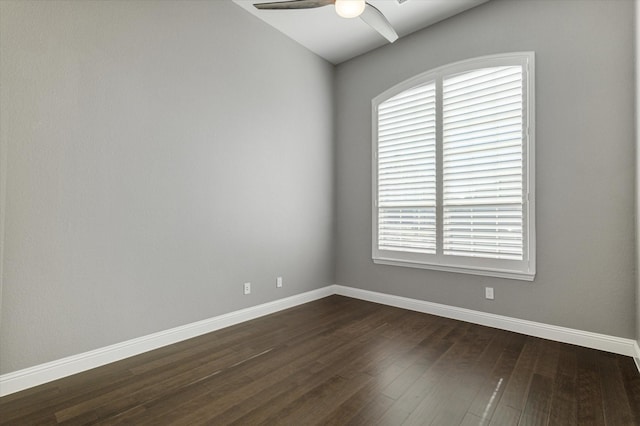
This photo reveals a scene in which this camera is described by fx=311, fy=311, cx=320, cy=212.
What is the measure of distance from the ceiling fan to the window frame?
1.34 metres

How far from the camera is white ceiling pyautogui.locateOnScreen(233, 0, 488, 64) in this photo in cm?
333

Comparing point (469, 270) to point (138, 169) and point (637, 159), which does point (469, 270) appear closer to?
point (637, 159)

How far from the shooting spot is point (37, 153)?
213 cm

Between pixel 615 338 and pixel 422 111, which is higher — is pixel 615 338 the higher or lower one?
the lower one

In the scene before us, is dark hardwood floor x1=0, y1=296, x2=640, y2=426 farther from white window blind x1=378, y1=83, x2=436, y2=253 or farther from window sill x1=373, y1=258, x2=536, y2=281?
white window blind x1=378, y1=83, x2=436, y2=253

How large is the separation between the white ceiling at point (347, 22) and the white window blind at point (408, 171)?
0.74 m

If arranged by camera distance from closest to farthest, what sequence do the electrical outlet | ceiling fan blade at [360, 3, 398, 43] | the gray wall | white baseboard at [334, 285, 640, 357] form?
1. ceiling fan blade at [360, 3, 398, 43]
2. the gray wall
3. white baseboard at [334, 285, 640, 357]
4. the electrical outlet

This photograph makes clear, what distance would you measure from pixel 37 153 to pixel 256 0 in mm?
2528

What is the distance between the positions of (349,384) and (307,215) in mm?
2454

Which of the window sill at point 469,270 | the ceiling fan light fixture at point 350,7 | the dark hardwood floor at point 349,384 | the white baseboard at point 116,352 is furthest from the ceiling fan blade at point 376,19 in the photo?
the white baseboard at point 116,352

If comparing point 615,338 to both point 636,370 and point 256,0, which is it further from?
point 256,0

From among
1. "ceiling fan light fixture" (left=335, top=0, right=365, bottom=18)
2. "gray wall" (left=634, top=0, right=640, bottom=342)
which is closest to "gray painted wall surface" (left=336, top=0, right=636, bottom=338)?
"gray wall" (left=634, top=0, right=640, bottom=342)

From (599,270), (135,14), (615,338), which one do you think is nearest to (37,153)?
(135,14)

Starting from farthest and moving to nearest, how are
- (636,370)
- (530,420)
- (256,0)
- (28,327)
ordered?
(256,0) → (636,370) → (28,327) → (530,420)
